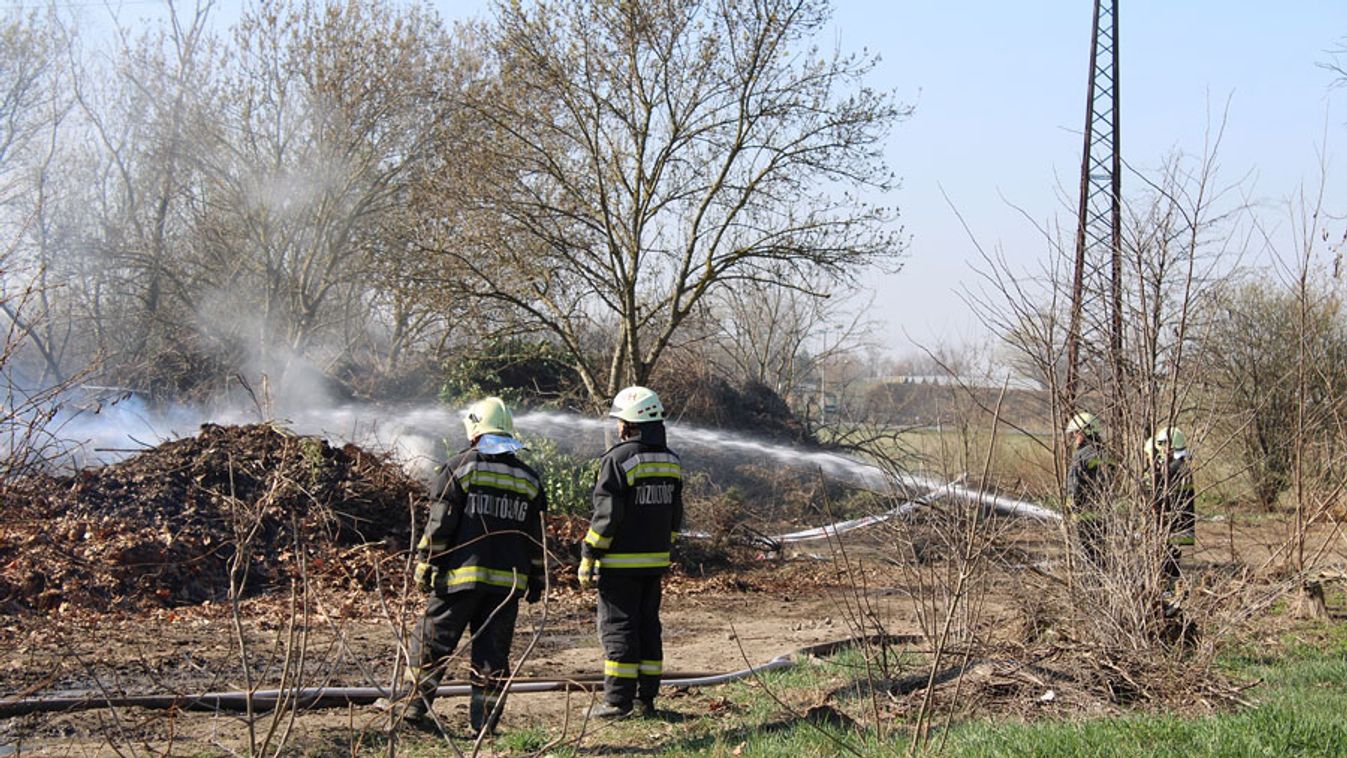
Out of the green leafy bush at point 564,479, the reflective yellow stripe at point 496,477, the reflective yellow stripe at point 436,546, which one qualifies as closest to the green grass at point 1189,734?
the reflective yellow stripe at point 496,477

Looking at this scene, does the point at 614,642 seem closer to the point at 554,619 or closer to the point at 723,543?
the point at 554,619

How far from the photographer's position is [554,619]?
10.4m

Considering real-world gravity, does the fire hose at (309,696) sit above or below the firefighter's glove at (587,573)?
below

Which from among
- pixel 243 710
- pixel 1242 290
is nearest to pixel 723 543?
pixel 243 710

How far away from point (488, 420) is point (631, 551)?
1193 millimetres

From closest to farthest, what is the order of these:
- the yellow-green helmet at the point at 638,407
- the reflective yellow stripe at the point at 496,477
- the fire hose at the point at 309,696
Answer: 1. the fire hose at the point at 309,696
2. the reflective yellow stripe at the point at 496,477
3. the yellow-green helmet at the point at 638,407

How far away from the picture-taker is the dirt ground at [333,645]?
5457 mm

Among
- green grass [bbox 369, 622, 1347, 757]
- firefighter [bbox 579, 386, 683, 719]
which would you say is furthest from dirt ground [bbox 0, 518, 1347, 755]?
firefighter [bbox 579, 386, 683, 719]

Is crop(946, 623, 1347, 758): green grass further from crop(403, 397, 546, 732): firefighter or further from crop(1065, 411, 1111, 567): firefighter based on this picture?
crop(403, 397, 546, 732): firefighter

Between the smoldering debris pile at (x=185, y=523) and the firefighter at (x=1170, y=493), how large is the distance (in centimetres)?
556

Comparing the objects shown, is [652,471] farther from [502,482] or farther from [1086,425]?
[1086,425]

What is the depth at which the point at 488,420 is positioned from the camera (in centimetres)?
636

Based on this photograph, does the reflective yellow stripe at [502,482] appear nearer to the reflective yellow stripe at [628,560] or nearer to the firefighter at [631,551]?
the firefighter at [631,551]

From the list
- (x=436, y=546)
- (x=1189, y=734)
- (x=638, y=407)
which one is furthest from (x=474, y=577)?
(x=1189, y=734)
